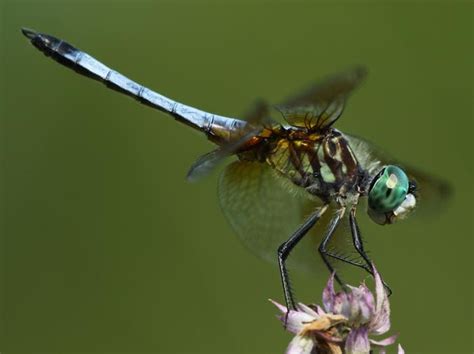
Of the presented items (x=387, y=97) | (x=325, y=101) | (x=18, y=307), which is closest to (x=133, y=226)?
(x=18, y=307)

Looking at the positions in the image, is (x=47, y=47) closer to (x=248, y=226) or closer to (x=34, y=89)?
(x=248, y=226)

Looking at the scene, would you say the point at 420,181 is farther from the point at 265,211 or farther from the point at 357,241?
the point at 265,211

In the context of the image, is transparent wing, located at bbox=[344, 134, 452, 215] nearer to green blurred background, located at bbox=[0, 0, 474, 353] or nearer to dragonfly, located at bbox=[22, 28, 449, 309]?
dragonfly, located at bbox=[22, 28, 449, 309]

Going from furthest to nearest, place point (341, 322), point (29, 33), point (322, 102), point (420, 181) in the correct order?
point (29, 33), point (420, 181), point (322, 102), point (341, 322)

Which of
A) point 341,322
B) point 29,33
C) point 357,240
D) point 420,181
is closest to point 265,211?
point 357,240

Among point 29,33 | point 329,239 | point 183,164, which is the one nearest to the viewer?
point 329,239

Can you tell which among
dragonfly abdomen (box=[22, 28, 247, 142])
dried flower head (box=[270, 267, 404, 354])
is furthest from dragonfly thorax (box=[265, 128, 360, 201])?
dried flower head (box=[270, 267, 404, 354])
